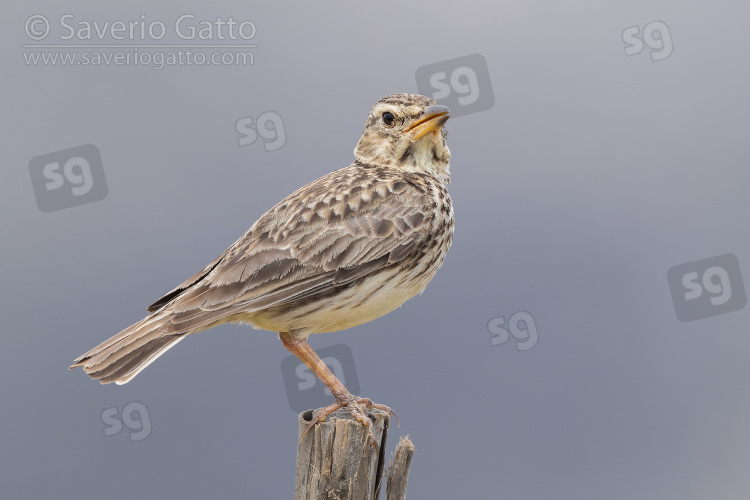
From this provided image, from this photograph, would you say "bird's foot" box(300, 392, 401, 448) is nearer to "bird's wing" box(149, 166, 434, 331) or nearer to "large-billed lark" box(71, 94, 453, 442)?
"large-billed lark" box(71, 94, 453, 442)

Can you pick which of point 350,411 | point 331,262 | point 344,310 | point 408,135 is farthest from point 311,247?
point 408,135

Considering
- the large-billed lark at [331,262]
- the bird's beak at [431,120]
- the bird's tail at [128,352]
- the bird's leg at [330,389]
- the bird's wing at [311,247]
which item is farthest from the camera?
the bird's beak at [431,120]

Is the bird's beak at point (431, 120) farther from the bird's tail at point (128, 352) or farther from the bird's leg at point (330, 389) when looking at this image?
the bird's tail at point (128, 352)

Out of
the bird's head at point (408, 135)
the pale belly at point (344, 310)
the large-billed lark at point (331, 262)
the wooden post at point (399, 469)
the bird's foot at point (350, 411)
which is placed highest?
the bird's head at point (408, 135)

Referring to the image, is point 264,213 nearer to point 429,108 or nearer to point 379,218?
point 379,218

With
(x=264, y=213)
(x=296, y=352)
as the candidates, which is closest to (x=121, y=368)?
(x=296, y=352)

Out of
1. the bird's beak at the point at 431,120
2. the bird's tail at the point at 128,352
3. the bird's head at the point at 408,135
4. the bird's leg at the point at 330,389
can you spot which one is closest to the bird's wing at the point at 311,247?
the bird's tail at the point at 128,352

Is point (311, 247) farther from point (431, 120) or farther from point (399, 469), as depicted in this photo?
point (399, 469)

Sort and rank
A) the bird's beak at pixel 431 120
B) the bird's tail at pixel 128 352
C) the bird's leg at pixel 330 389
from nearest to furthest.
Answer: the bird's tail at pixel 128 352, the bird's leg at pixel 330 389, the bird's beak at pixel 431 120
